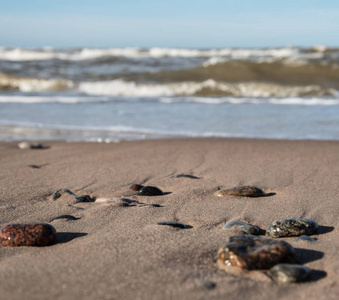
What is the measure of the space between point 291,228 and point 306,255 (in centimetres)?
27

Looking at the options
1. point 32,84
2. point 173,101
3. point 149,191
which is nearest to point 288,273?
point 149,191

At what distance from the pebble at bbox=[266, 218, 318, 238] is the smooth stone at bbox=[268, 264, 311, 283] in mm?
446

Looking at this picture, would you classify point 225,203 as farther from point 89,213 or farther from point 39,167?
point 39,167

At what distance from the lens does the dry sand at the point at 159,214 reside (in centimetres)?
167

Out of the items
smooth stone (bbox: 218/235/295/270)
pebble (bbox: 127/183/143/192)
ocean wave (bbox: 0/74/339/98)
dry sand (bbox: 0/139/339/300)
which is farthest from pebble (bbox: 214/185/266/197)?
ocean wave (bbox: 0/74/339/98)

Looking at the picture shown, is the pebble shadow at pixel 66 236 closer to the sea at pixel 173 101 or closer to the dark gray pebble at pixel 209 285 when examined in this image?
the dark gray pebble at pixel 209 285

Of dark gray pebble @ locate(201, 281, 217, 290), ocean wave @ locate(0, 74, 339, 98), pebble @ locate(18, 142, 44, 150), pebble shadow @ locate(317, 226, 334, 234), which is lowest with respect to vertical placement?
pebble @ locate(18, 142, 44, 150)

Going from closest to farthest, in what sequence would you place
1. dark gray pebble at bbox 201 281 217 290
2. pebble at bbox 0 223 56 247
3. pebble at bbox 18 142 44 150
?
1. dark gray pebble at bbox 201 281 217 290
2. pebble at bbox 0 223 56 247
3. pebble at bbox 18 142 44 150

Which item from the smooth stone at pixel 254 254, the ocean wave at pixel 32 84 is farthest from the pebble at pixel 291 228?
the ocean wave at pixel 32 84

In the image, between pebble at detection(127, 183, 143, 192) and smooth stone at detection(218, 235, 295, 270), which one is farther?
pebble at detection(127, 183, 143, 192)

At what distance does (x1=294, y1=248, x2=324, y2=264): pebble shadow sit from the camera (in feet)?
6.18

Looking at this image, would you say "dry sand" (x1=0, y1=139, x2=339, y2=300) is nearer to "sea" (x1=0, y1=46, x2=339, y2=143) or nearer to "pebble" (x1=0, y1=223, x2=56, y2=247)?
"pebble" (x1=0, y1=223, x2=56, y2=247)

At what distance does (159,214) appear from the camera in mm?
2564

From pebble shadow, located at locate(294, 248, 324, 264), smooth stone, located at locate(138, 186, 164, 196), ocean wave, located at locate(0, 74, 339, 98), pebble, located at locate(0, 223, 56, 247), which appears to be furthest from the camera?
ocean wave, located at locate(0, 74, 339, 98)
